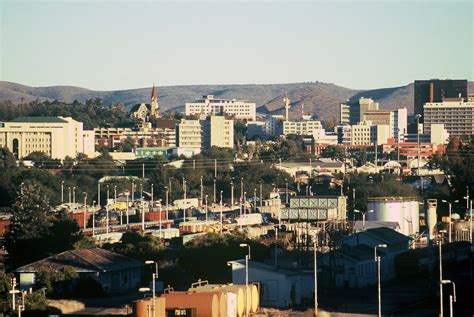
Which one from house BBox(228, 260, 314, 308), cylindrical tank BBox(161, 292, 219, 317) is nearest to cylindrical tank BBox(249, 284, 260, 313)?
house BBox(228, 260, 314, 308)

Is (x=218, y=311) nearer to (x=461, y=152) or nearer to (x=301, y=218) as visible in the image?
(x=301, y=218)

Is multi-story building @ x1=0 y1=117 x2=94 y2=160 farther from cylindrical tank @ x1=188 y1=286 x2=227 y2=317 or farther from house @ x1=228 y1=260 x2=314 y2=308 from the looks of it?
cylindrical tank @ x1=188 y1=286 x2=227 y2=317

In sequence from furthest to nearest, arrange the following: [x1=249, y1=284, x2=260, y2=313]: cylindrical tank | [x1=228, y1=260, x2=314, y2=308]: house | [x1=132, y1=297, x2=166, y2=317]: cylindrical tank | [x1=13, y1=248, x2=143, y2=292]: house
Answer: [x1=13, y1=248, x2=143, y2=292]: house < [x1=228, y1=260, x2=314, y2=308]: house < [x1=249, y1=284, x2=260, y2=313]: cylindrical tank < [x1=132, y1=297, x2=166, y2=317]: cylindrical tank

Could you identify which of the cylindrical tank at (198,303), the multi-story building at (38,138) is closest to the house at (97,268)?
the cylindrical tank at (198,303)

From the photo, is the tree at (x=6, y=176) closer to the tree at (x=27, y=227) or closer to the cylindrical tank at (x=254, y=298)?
the tree at (x=27, y=227)

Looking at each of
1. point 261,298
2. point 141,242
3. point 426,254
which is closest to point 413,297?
point 261,298

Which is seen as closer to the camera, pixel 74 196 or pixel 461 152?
pixel 74 196

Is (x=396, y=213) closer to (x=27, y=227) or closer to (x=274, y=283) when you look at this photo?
(x=27, y=227)
